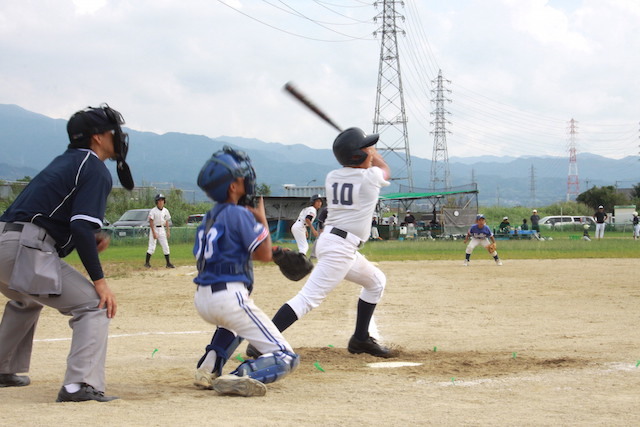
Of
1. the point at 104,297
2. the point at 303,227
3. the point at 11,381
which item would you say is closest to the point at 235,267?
the point at 104,297

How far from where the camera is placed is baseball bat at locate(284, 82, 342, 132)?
720cm

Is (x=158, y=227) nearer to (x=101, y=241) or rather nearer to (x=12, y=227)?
(x=101, y=241)

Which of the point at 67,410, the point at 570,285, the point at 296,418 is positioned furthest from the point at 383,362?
the point at 570,285

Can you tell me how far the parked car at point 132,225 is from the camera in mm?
30469

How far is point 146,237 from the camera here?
1196 inches

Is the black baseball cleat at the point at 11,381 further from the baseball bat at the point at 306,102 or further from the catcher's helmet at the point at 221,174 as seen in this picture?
the baseball bat at the point at 306,102

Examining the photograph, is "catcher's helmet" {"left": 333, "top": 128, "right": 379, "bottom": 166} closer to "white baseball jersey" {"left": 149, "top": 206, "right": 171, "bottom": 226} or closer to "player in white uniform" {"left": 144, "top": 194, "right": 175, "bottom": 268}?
"player in white uniform" {"left": 144, "top": 194, "right": 175, "bottom": 268}

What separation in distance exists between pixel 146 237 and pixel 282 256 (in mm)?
26145

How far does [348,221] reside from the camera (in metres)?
6.32

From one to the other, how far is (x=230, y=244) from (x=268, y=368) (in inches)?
35.6

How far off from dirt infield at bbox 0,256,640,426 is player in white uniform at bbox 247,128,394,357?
679 mm

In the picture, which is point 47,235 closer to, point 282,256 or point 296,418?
point 282,256

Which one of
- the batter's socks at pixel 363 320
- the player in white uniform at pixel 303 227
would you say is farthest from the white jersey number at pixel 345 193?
the player in white uniform at pixel 303 227

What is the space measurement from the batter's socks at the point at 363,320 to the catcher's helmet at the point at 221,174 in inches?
90.2
